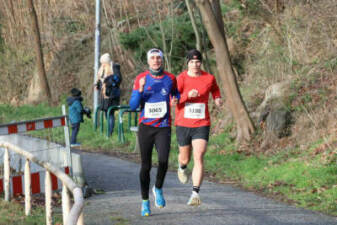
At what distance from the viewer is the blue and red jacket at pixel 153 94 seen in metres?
7.68

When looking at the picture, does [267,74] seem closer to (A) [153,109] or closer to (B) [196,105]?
(B) [196,105]

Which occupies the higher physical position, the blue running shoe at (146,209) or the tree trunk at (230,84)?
the tree trunk at (230,84)

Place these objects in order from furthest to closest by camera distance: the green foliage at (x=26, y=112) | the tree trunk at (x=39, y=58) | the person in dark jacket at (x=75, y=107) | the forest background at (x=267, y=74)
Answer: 1. the tree trunk at (x=39, y=58)
2. the green foliage at (x=26, y=112)
3. the person in dark jacket at (x=75, y=107)
4. the forest background at (x=267, y=74)

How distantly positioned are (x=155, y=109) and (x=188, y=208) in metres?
1.54

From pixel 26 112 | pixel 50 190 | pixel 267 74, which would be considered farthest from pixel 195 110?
pixel 26 112

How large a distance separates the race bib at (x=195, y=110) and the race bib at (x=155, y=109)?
2.68 feet

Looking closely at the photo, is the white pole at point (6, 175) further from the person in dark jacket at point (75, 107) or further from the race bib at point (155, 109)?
the person in dark jacket at point (75, 107)

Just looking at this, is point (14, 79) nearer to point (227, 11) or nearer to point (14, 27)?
point (14, 27)

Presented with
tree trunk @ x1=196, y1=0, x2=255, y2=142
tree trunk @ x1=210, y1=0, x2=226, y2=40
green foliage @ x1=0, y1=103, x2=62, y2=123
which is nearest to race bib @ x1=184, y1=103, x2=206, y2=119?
tree trunk @ x1=196, y1=0, x2=255, y2=142

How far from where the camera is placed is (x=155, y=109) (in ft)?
25.2

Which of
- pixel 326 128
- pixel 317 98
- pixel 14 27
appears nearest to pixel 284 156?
pixel 326 128

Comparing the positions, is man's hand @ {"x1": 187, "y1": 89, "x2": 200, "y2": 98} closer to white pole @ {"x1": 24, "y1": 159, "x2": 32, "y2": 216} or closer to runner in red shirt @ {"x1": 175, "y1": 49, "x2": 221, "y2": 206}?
runner in red shirt @ {"x1": 175, "y1": 49, "x2": 221, "y2": 206}

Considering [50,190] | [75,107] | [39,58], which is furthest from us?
[39,58]

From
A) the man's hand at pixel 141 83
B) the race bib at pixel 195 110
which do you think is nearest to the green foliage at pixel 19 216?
the man's hand at pixel 141 83
